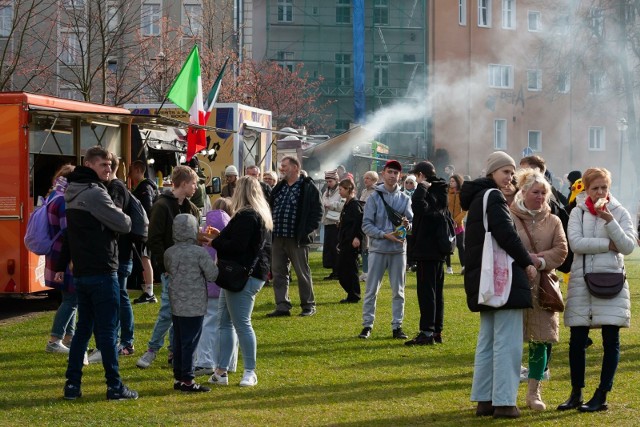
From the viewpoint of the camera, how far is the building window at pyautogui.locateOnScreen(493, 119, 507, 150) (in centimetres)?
6744

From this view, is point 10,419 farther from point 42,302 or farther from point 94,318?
point 42,302

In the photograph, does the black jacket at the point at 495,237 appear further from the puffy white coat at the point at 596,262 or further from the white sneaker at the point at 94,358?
the white sneaker at the point at 94,358

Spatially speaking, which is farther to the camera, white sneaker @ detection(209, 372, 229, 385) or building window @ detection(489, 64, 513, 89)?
building window @ detection(489, 64, 513, 89)

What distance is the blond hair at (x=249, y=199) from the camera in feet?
33.1

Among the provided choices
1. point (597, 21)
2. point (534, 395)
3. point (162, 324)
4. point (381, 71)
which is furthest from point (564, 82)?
point (534, 395)

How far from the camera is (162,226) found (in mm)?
10797

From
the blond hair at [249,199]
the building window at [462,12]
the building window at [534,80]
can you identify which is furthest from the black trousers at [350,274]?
the building window at [534,80]

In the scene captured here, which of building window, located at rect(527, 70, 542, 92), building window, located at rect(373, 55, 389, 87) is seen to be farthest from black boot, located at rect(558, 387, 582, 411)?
building window, located at rect(527, 70, 542, 92)

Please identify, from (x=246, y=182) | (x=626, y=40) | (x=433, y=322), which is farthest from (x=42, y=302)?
(x=626, y=40)

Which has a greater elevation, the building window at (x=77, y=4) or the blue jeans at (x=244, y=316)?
the building window at (x=77, y=4)

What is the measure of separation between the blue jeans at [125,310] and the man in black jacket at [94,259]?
6.84ft

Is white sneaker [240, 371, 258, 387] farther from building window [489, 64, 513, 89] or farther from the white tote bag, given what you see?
building window [489, 64, 513, 89]

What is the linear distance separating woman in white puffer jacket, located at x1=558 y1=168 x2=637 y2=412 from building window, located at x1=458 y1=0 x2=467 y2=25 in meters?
58.4

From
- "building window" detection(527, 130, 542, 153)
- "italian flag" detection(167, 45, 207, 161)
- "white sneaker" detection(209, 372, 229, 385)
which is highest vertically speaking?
"building window" detection(527, 130, 542, 153)
